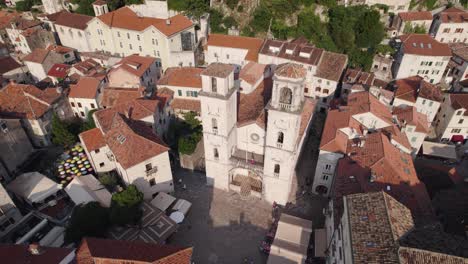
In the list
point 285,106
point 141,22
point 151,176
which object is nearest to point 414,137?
point 285,106

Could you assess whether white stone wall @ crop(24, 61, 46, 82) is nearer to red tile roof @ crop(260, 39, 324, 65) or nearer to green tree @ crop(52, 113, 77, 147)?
green tree @ crop(52, 113, 77, 147)

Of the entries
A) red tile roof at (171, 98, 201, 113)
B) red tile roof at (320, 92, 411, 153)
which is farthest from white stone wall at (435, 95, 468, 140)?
red tile roof at (171, 98, 201, 113)

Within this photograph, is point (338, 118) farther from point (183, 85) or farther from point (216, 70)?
point (183, 85)

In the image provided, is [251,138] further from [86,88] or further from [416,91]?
[416,91]

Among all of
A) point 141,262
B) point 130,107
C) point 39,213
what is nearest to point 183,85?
point 130,107

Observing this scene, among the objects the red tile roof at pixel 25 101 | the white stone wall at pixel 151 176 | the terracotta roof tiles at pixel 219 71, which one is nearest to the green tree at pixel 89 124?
the red tile roof at pixel 25 101
